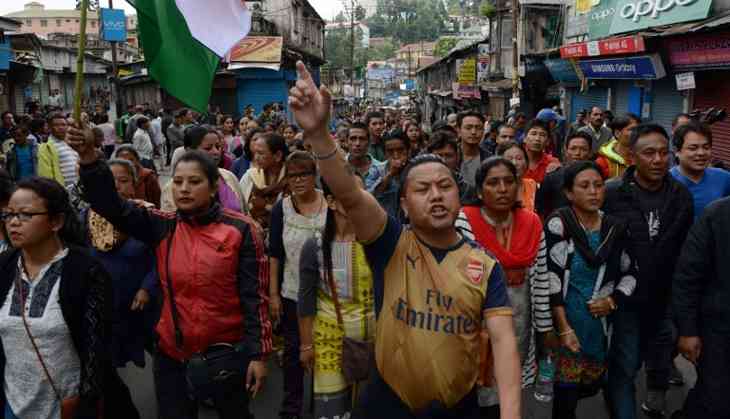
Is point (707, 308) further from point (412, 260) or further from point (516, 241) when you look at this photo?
point (412, 260)

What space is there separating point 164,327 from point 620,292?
248 cm

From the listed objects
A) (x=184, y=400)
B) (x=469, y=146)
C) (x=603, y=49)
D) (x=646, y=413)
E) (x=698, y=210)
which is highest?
(x=603, y=49)

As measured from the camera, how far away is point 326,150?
7.33 ft

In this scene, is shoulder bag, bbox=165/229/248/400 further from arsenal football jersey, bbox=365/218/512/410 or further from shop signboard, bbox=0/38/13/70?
shop signboard, bbox=0/38/13/70

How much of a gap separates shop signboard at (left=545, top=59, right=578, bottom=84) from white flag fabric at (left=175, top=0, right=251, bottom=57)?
1744 cm

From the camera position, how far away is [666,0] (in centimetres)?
1281

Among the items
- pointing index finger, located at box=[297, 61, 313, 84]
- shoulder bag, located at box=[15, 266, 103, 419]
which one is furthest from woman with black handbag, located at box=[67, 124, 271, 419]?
pointing index finger, located at box=[297, 61, 313, 84]

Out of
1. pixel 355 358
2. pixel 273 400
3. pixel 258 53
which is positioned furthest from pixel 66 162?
pixel 258 53

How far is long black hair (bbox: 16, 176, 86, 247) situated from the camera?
302 centimetres

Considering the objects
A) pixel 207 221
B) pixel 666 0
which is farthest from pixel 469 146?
pixel 666 0

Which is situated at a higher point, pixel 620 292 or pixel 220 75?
pixel 220 75

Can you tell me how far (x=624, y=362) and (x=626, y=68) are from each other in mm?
12582

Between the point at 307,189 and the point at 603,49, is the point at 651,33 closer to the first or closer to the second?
the point at 603,49

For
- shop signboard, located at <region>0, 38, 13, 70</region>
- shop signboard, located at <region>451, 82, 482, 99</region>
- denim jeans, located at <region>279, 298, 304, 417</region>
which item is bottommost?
denim jeans, located at <region>279, 298, 304, 417</region>
